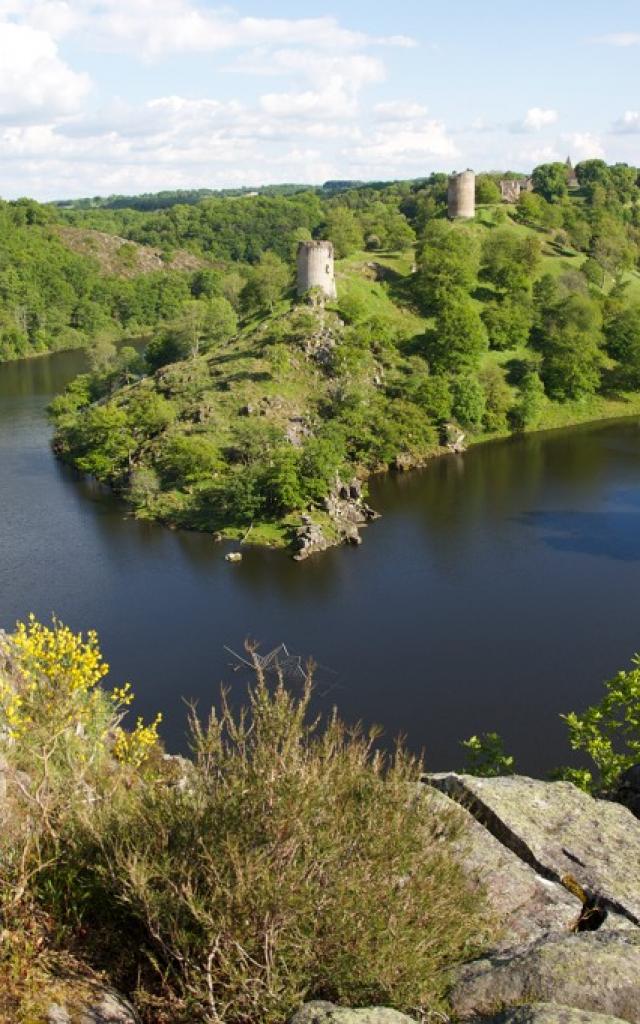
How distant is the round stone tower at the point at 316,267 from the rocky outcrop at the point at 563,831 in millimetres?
64695

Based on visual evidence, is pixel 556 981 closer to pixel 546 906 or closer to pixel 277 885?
pixel 546 906

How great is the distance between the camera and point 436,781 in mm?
15844

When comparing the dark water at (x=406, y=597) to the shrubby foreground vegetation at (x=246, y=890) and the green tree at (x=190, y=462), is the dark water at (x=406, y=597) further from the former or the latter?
the shrubby foreground vegetation at (x=246, y=890)

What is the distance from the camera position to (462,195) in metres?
100

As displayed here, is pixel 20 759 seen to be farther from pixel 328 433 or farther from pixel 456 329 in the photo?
pixel 456 329

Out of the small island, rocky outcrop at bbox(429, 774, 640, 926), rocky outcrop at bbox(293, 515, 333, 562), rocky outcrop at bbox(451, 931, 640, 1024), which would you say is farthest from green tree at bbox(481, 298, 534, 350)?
rocky outcrop at bbox(451, 931, 640, 1024)

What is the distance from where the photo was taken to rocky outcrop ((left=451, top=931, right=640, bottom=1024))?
9.73m

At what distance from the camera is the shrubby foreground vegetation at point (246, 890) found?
9.21m

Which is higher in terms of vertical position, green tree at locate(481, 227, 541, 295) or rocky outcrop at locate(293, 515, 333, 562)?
green tree at locate(481, 227, 541, 295)

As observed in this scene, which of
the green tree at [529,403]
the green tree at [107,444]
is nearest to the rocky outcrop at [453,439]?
the green tree at [529,403]

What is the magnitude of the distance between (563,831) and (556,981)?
5153 millimetres

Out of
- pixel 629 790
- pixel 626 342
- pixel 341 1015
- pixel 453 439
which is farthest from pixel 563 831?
pixel 626 342

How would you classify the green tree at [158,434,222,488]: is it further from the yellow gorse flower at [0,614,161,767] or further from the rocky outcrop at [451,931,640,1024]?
the rocky outcrop at [451,931,640,1024]

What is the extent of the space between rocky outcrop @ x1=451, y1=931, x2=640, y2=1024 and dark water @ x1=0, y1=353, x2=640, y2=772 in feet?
62.7
